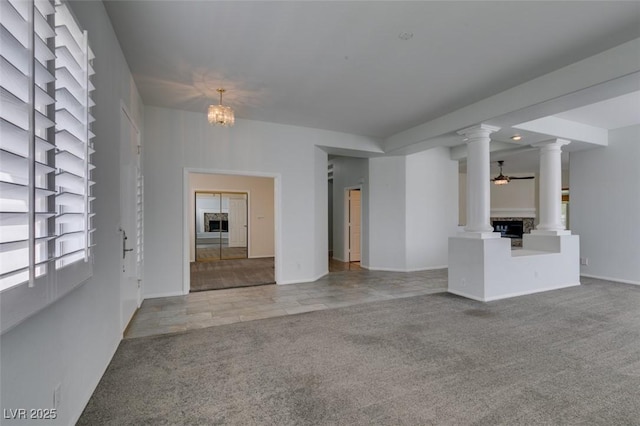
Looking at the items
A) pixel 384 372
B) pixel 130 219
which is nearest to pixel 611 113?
pixel 384 372

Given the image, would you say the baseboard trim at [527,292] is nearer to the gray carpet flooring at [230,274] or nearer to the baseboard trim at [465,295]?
the baseboard trim at [465,295]

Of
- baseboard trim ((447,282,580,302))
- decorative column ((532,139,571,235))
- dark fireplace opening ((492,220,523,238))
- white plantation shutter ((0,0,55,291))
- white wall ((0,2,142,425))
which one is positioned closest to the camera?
white plantation shutter ((0,0,55,291))

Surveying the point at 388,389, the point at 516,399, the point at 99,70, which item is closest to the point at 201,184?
the point at 99,70

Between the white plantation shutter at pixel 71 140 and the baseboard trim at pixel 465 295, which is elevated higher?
the white plantation shutter at pixel 71 140

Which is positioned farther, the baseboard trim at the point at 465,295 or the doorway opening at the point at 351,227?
the doorway opening at the point at 351,227

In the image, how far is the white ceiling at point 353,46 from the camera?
232 centimetres

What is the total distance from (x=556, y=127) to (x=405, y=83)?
3.38 meters

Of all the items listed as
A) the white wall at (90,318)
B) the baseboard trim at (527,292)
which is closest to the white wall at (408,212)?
the baseboard trim at (527,292)

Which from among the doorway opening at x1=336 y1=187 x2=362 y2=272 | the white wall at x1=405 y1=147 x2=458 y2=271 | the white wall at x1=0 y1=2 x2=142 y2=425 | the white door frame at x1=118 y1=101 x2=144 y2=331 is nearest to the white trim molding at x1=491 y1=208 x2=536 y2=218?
the white wall at x1=405 y1=147 x2=458 y2=271

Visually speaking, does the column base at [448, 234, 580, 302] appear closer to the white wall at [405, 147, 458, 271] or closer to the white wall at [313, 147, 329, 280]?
the white wall at [405, 147, 458, 271]

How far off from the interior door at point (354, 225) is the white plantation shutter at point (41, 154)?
21.4 ft

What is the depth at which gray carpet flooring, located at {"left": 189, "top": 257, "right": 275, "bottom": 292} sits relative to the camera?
526 centimetres

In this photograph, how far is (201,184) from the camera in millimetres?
8039

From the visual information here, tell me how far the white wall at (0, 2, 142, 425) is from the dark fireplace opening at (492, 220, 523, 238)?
12.4 metres
